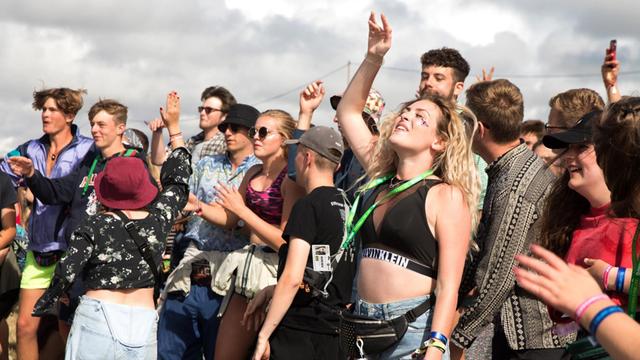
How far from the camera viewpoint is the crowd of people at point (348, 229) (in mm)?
3180

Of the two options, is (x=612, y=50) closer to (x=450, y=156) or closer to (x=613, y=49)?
(x=613, y=49)

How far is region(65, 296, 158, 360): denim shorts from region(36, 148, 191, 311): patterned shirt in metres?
0.13

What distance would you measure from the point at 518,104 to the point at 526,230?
0.82 metres

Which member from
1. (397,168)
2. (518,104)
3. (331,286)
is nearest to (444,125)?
(397,168)

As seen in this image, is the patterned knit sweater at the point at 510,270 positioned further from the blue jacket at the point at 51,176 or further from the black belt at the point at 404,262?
the blue jacket at the point at 51,176

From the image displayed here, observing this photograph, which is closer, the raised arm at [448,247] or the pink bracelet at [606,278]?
the pink bracelet at [606,278]

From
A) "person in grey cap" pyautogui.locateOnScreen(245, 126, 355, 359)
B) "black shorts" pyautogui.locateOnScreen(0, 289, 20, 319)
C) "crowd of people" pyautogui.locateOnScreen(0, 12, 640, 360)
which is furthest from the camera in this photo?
"black shorts" pyautogui.locateOnScreen(0, 289, 20, 319)

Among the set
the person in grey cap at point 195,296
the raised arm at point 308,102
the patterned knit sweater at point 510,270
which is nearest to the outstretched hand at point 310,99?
the raised arm at point 308,102

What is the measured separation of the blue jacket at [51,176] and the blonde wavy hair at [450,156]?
3841mm

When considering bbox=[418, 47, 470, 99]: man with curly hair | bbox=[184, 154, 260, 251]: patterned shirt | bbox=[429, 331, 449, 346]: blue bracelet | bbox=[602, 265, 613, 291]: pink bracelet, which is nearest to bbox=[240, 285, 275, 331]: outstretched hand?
bbox=[184, 154, 260, 251]: patterned shirt

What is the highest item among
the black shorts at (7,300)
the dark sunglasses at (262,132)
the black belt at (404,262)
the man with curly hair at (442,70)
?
the man with curly hair at (442,70)

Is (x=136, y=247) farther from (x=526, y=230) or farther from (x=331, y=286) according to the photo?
(x=526, y=230)

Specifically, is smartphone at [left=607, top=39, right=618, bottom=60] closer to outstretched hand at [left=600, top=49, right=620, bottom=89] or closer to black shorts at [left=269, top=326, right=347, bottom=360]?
outstretched hand at [left=600, top=49, right=620, bottom=89]

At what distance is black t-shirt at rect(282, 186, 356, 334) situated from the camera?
5043 millimetres
